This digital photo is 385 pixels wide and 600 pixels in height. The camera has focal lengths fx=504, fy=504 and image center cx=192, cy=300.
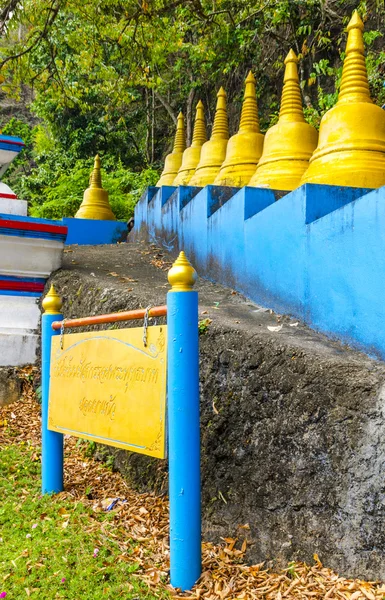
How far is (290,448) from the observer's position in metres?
2.48

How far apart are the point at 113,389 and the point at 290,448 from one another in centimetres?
92

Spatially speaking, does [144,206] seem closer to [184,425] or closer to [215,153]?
[215,153]

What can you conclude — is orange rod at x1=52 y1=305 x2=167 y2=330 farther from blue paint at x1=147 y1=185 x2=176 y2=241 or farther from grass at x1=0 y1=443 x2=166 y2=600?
blue paint at x1=147 y1=185 x2=176 y2=241

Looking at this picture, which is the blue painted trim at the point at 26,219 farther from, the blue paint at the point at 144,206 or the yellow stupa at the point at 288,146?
the blue paint at the point at 144,206

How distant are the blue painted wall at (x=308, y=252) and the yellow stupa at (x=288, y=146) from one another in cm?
27

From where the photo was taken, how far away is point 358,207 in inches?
114

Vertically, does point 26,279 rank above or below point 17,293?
above

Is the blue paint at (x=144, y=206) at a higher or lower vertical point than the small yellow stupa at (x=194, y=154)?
lower

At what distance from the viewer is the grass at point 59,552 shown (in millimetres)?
2234

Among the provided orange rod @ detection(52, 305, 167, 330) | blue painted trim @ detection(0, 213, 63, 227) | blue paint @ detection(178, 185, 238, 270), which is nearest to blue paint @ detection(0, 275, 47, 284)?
blue painted trim @ detection(0, 213, 63, 227)

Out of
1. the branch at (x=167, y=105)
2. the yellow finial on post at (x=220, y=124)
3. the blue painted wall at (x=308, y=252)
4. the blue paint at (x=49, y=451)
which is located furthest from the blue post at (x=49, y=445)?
the branch at (x=167, y=105)

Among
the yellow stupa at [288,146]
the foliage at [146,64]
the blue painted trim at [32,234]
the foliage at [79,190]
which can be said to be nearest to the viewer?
the yellow stupa at [288,146]

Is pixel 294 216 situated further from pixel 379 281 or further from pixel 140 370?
pixel 140 370

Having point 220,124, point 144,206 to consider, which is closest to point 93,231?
point 144,206
